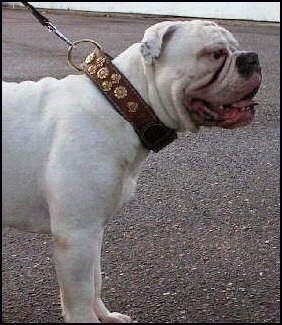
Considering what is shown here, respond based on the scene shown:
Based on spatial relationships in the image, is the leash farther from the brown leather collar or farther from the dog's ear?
the dog's ear

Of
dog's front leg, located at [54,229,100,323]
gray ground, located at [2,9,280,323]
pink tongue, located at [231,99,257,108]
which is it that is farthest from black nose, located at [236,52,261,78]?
gray ground, located at [2,9,280,323]

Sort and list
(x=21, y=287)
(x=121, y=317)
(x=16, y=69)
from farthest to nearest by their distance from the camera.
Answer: (x=16, y=69) → (x=21, y=287) → (x=121, y=317)

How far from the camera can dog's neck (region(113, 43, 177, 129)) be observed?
2859 millimetres

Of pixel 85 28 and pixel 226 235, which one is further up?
pixel 226 235

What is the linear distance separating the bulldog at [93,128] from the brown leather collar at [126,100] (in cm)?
3

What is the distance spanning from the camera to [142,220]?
14.4 ft

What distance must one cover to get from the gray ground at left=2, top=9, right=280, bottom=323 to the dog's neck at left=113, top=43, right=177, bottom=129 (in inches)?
39.1

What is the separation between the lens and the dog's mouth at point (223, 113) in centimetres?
292

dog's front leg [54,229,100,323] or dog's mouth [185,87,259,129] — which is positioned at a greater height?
dog's mouth [185,87,259,129]

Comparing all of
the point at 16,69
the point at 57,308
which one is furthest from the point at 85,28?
the point at 57,308

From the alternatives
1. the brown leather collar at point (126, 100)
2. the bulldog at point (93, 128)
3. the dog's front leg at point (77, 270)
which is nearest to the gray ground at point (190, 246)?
the dog's front leg at point (77, 270)

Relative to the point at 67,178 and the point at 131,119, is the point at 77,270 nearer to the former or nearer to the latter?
the point at 67,178

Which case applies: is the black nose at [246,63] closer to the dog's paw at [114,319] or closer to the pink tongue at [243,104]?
the pink tongue at [243,104]

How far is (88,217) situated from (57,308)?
2.56ft
